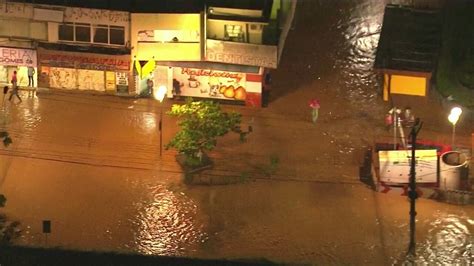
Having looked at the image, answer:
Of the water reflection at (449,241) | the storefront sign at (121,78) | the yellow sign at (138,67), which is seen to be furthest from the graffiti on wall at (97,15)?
the water reflection at (449,241)

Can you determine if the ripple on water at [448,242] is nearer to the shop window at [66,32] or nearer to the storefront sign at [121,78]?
the storefront sign at [121,78]

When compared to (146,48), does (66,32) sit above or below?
above

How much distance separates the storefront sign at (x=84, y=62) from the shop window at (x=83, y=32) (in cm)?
81

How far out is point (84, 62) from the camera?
3688 cm

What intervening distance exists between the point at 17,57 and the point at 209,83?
8594 millimetres

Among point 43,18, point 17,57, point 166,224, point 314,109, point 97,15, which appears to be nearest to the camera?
point 166,224

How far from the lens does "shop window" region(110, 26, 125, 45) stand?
35.9 m

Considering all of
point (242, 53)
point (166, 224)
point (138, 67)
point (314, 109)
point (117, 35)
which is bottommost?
point (166, 224)

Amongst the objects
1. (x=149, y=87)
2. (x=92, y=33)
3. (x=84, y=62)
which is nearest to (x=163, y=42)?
(x=149, y=87)

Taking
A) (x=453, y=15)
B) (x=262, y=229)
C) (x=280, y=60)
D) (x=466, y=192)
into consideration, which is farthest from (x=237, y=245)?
(x=453, y=15)

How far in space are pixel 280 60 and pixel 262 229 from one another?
15.4 meters

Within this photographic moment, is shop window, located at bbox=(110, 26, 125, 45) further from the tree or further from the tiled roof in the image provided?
the tiled roof

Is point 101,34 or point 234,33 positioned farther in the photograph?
point 101,34

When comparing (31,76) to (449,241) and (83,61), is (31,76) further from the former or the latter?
(449,241)
